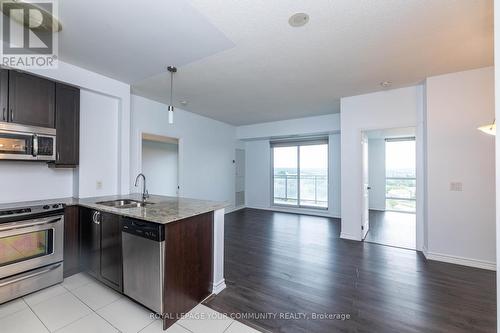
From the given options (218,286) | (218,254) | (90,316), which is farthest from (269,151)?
(90,316)

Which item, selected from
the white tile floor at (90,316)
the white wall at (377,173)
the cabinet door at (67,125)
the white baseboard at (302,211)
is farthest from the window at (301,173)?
the cabinet door at (67,125)

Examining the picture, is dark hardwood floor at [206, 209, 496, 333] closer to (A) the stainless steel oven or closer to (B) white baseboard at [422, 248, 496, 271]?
(B) white baseboard at [422, 248, 496, 271]

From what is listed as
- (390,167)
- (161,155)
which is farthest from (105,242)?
(390,167)

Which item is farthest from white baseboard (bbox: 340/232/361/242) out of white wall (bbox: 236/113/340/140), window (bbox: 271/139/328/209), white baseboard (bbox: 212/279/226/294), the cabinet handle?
the cabinet handle

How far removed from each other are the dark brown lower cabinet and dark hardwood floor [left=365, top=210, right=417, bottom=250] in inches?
126

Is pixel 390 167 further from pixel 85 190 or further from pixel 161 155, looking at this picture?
pixel 85 190

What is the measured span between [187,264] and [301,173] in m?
5.13

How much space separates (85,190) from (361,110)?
4.66 metres

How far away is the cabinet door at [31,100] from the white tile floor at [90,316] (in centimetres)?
190

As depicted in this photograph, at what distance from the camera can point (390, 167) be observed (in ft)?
22.5

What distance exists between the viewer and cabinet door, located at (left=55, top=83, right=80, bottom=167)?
261 centimetres

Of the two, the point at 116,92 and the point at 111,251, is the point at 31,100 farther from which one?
the point at 111,251

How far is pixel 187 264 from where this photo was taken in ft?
6.50

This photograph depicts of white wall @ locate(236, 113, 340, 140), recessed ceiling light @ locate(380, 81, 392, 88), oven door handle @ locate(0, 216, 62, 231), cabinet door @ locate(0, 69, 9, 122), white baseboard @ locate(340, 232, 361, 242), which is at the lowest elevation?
white baseboard @ locate(340, 232, 361, 242)
